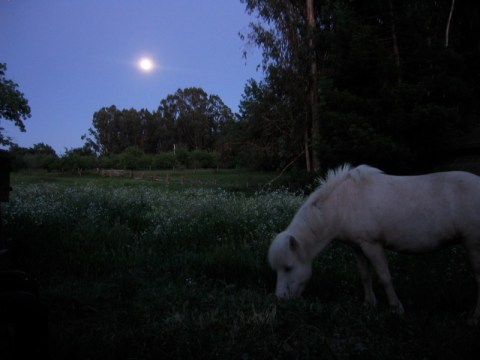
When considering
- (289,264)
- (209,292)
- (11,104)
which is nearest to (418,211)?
(289,264)

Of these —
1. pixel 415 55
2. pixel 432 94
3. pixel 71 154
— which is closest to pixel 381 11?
pixel 415 55

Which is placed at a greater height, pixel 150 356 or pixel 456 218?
pixel 456 218

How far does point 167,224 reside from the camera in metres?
7.47

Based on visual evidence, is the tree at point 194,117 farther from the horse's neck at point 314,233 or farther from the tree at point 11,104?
the horse's neck at point 314,233

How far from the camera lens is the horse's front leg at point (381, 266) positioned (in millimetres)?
4082

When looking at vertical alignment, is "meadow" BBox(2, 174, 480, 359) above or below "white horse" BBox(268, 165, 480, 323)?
below

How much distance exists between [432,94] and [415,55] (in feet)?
5.64

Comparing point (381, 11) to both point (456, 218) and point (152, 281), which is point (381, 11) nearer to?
point (456, 218)

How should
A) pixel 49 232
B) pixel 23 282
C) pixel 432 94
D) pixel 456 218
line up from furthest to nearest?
pixel 432 94
pixel 49 232
pixel 456 218
pixel 23 282

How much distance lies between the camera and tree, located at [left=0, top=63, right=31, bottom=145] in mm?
25031

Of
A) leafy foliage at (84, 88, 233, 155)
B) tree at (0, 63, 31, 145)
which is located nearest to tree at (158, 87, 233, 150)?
leafy foliage at (84, 88, 233, 155)

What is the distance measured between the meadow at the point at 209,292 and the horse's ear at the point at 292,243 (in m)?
0.66

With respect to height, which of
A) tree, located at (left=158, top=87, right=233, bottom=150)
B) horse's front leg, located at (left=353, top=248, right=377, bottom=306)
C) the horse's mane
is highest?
tree, located at (left=158, top=87, right=233, bottom=150)

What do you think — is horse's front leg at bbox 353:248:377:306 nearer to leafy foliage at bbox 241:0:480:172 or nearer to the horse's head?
the horse's head
